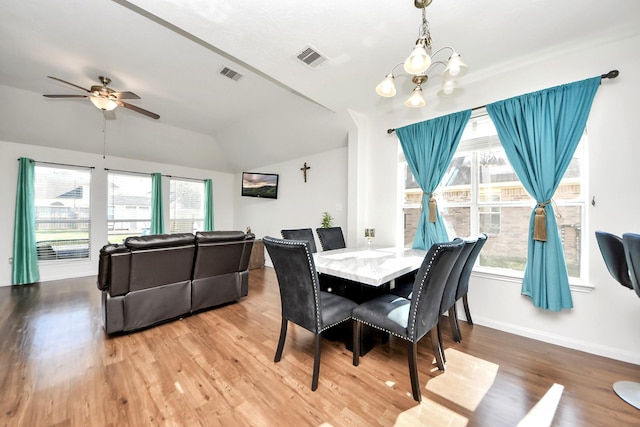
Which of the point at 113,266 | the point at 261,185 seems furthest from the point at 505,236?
the point at 261,185

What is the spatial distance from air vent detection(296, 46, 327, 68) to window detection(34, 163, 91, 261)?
5.38m

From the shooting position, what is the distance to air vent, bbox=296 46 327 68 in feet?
7.10

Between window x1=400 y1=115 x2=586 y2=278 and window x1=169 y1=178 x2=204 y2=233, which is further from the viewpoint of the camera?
window x1=169 y1=178 x2=204 y2=233

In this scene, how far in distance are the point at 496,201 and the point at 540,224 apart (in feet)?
1.62

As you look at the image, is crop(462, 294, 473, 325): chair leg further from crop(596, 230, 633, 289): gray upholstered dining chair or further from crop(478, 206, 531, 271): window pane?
crop(596, 230, 633, 289): gray upholstered dining chair

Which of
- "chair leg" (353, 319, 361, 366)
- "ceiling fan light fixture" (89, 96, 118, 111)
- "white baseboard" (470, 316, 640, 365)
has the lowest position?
"white baseboard" (470, 316, 640, 365)

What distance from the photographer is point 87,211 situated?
4.86m

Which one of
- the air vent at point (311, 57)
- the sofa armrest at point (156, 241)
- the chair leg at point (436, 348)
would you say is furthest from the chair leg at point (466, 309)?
the sofa armrest at point (156, 241)

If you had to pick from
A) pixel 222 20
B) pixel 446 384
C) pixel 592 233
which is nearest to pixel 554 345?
pixel 592 233

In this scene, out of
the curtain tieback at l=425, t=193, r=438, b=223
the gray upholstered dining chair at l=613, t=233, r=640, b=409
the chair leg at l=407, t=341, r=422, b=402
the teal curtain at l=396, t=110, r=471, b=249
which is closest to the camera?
the gray upholstered dining chair at l=613, t=233, r=640, b=409

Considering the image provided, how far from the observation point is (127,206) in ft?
17.7

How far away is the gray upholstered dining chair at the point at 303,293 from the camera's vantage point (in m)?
1.57

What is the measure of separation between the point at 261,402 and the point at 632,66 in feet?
12.6

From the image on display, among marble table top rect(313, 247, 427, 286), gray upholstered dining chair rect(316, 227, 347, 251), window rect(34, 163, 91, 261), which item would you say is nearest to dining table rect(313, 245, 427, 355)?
marble table top rect(313, 247, 427, 286)
